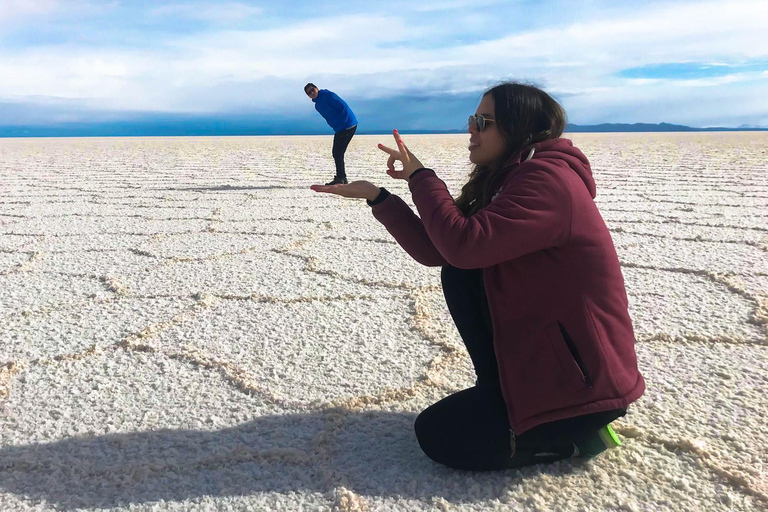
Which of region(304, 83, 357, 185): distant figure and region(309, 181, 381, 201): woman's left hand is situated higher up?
region(304, 83, 357, 185): distant figure

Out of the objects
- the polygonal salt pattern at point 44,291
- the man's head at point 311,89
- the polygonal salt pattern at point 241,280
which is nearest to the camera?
the polygonal salt pattern at point 44,291

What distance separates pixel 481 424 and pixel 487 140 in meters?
0.51

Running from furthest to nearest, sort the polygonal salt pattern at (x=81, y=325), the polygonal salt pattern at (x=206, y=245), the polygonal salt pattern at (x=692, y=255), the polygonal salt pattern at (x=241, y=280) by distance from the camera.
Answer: the polygonal salt pattern at (x=206, y=245), the polygonal salt pattern at (x=692, y=255), the polygonal salt pattern at (x=241, y=280), the polygonal salt pattern at (x=81, y=325)

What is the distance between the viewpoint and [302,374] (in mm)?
1635

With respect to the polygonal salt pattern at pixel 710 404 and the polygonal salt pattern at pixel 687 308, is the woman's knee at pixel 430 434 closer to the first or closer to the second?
the polygonal salt pattern at pixel 710 404

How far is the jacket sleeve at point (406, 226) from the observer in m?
1.33

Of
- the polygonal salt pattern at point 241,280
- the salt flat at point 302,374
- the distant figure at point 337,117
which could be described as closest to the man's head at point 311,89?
the distant figure at point 337,117

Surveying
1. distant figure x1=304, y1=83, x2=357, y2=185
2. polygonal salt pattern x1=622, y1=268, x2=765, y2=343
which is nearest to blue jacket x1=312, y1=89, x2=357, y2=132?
distant figure x1=304, y1=83, x2=357, y2=185

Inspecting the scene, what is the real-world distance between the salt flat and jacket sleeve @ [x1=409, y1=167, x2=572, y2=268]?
0.43 m

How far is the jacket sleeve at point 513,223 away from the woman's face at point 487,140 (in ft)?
0.38

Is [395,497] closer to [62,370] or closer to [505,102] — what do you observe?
[505,102]

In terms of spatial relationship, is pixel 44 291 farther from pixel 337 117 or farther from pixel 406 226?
pixel 337 117

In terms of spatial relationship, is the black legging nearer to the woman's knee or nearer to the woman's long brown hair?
the woman's knee

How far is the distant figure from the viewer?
5414 mm
